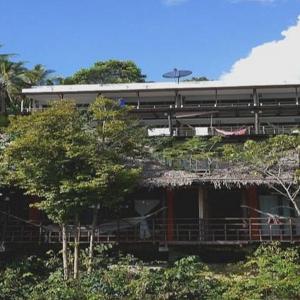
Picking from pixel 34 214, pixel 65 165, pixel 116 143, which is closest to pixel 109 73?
pixel 34 214

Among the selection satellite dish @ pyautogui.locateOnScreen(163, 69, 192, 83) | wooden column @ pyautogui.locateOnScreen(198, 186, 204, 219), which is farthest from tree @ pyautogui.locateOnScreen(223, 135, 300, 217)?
satellite dish @ pyautogui.locateOnScreen(163, 69, 192, 83)

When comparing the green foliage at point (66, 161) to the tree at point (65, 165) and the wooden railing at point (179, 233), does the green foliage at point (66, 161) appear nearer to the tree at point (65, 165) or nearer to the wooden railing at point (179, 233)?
the tree at point (65, 165)

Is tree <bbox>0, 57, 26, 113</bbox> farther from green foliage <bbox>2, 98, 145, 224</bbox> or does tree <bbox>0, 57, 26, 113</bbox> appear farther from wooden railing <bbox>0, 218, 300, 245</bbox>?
green foliage <bbox>2, 98, 145, 224</bbox>

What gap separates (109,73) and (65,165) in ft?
119

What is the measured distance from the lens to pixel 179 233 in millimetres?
21500

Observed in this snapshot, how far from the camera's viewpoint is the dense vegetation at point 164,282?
1658 cm

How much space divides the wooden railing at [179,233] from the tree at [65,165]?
2368mm

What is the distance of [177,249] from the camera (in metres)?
21.0

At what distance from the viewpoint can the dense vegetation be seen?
54.4 ft

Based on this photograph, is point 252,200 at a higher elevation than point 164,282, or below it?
higher

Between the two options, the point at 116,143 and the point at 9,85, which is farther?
the point at 9,85

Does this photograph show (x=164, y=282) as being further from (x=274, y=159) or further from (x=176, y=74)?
(x=176, y=74)

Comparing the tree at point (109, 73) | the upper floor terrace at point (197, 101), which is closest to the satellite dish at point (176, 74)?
the upper floor terrace at point (197, 101)

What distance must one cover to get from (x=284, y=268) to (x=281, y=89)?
21227 millimetres
